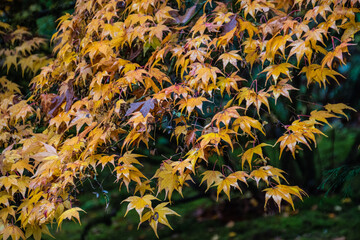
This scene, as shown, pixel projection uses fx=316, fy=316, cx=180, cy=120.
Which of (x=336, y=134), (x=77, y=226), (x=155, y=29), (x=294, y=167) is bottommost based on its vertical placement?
(x=77, y=226)

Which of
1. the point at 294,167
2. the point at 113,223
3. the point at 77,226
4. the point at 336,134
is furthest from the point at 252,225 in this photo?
the point at 77,226

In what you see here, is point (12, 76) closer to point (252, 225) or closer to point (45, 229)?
point (45, 229)

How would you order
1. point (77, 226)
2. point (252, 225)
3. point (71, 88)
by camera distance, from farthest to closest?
point (77, 226) < point (252, 225) < point (71, 88)

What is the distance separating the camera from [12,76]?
3.16 m

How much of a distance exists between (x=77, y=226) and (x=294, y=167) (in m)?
3.46

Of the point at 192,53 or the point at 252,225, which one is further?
the point at 252,225

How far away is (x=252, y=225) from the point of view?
4.36 m

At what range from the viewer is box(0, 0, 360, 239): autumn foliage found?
155 centimetres

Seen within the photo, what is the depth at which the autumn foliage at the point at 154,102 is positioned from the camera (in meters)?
1.55

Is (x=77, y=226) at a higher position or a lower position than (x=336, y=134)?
lower

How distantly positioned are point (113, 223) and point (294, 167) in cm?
300

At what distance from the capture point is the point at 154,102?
5.42ft

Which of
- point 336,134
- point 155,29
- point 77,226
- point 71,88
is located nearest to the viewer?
point 155,29

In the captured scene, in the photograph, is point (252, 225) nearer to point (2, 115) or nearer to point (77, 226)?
point (77, 226)
